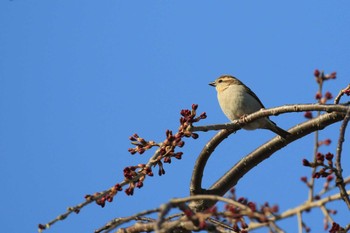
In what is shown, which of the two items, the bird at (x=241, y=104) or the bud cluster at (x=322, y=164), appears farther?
the bird at (x=241, y=104)

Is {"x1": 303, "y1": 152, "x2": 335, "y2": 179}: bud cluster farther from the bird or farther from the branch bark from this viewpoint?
the bird

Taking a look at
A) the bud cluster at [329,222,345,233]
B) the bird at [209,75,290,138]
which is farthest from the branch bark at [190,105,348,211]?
the bird at [209,75,290,138]

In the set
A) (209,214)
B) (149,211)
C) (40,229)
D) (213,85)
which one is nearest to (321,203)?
(209,214)

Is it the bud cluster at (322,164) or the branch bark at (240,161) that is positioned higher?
the branch bark at (240,161)

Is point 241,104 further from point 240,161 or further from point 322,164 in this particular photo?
point 322,164

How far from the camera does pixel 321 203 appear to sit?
11.7ft

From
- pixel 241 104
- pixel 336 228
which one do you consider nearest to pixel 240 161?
pixel 336 228

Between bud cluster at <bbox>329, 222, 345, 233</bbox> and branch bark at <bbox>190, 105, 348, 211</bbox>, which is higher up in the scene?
branch bark at <bbox>190, 105, 348, 211</bbox>

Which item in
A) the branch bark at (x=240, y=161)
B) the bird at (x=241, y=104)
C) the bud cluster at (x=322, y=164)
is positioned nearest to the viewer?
the bud cluster at (x=322, y=164)

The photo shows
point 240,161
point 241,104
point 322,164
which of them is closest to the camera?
point 322,164

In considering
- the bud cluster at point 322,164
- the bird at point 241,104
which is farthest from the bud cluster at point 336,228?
the bird at point 241,104

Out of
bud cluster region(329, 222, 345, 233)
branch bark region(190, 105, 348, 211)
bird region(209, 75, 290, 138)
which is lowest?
bud cluster region(329, 222, 345, 233)

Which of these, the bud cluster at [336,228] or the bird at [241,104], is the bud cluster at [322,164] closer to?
the bud cluster at [336,228]

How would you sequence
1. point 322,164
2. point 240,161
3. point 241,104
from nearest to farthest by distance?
1. point 322,164
2. point 240,161
3. point 241,104
